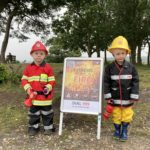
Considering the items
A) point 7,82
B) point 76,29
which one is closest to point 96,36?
point 76,29

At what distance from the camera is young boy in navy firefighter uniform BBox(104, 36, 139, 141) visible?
5.08 m

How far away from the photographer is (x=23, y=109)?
23.5ft

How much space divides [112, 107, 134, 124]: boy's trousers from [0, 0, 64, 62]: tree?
874 cm

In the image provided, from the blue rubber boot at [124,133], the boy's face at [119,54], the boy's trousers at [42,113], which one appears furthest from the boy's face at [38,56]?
the blue rubber boot at [124,133]

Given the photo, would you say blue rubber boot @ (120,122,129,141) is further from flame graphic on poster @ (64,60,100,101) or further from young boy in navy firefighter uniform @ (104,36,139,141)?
flame graphic on poster @ (64,60,100,101)

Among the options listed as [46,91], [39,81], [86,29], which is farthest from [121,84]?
[86,29]

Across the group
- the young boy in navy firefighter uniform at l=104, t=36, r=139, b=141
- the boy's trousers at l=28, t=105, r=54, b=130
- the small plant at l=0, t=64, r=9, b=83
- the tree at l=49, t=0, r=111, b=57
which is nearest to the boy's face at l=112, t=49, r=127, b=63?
the young boy in navy firefighter uniform at l=104, t=36, r=139, b=141

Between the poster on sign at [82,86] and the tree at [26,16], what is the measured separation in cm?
816

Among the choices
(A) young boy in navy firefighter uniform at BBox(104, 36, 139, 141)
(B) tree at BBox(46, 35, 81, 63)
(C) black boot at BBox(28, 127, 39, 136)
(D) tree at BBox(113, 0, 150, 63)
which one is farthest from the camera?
(B) tree at BBox(46, 35, 81, 63)

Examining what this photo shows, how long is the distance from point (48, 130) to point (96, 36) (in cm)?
3272

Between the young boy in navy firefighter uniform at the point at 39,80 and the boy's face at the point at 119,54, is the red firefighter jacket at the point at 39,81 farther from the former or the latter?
the boy's face at the point at 119,54

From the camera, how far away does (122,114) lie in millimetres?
5254

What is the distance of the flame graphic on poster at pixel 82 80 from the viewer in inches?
212

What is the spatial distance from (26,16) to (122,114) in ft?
48.0
